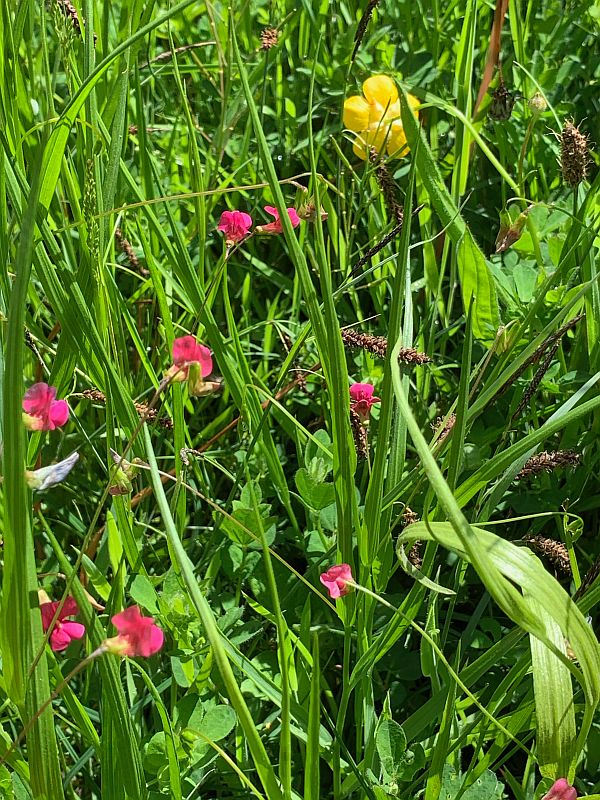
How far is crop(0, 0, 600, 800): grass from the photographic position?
757 mm

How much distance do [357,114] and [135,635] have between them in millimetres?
1038

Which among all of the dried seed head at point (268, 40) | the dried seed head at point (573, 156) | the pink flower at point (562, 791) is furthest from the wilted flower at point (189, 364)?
the dried seed head at point (268, 40)

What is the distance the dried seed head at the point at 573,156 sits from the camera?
1.12m

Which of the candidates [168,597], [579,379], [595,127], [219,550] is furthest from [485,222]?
[168,597]

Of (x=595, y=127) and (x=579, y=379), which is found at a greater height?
(x=595, y=127)

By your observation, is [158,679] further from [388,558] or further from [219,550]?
[388,558]

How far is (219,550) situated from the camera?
1.09 m

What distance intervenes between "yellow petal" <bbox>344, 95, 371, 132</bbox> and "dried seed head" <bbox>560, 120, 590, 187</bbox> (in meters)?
0.41

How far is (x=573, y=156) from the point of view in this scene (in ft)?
3.69

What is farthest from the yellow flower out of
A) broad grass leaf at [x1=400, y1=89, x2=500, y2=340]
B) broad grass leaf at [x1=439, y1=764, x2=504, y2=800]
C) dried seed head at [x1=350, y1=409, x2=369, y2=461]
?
broad grass leaf at [x1=439, y1=764, x2=504, y2=800]

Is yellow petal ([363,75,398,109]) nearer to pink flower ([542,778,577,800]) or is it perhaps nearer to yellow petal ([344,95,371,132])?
yellow petal ([344,95,371,132])

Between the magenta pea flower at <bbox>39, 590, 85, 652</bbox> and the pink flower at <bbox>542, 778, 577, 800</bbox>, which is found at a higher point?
the magenta pea flower at <bbox>39, 590, 85, 652</bbox>

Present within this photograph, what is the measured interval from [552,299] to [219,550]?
60 centimetres

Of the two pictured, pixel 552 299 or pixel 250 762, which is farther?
pixel 552 299
